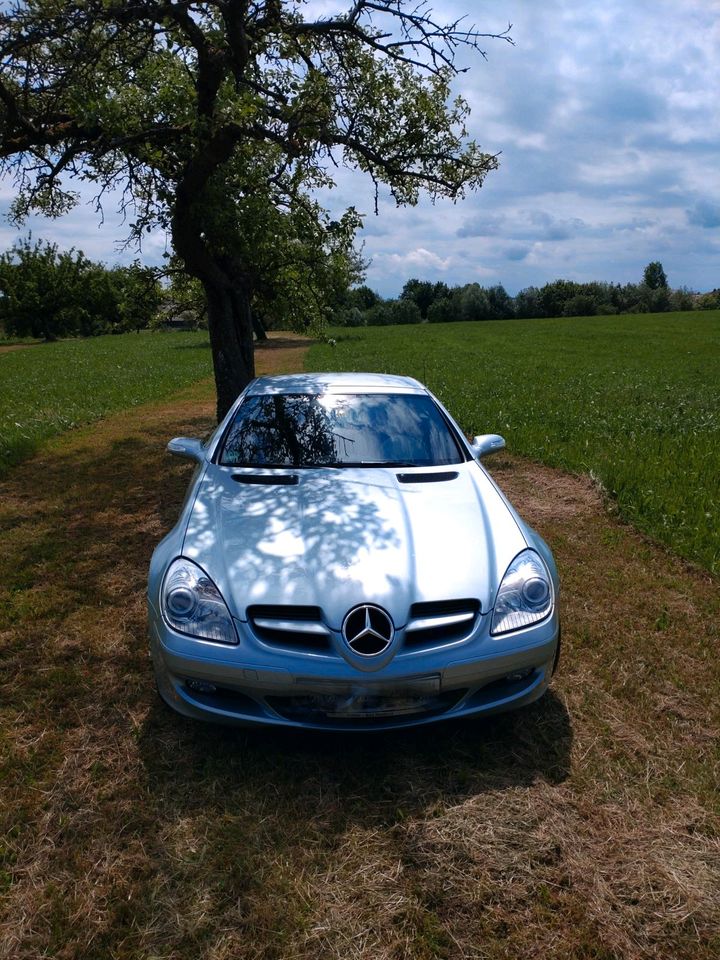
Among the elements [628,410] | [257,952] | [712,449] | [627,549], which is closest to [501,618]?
[257,952]

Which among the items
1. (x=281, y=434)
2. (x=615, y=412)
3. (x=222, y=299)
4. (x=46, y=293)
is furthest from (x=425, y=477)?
(x=46, y=293)

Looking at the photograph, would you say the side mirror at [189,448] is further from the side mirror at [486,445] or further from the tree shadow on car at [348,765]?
the side mirror at [486,445]

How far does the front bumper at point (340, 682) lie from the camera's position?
266 cm

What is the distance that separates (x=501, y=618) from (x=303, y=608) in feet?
2.79

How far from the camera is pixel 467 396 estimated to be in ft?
44.0

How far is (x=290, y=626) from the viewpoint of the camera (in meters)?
2.73

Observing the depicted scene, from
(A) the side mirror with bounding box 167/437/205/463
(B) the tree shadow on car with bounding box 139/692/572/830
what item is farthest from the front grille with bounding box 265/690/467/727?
(A) the side mirror with bounding box 167/437/205/463

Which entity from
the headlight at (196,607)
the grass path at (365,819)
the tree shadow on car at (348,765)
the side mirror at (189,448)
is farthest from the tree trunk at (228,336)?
the tree shadow on car at (348,765)

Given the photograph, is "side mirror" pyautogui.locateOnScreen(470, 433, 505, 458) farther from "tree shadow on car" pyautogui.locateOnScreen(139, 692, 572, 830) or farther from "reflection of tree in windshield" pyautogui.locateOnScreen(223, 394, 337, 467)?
"tree shadow on car" pyautogui.locateOnScreen(139, 692, 572, 830)

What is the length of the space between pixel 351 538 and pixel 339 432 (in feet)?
4.15

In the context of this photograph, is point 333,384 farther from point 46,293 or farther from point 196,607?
point 46,293

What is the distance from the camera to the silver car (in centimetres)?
270

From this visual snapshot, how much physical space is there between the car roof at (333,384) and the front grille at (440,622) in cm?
216

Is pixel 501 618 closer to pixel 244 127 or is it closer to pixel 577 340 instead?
pixel 244 127
